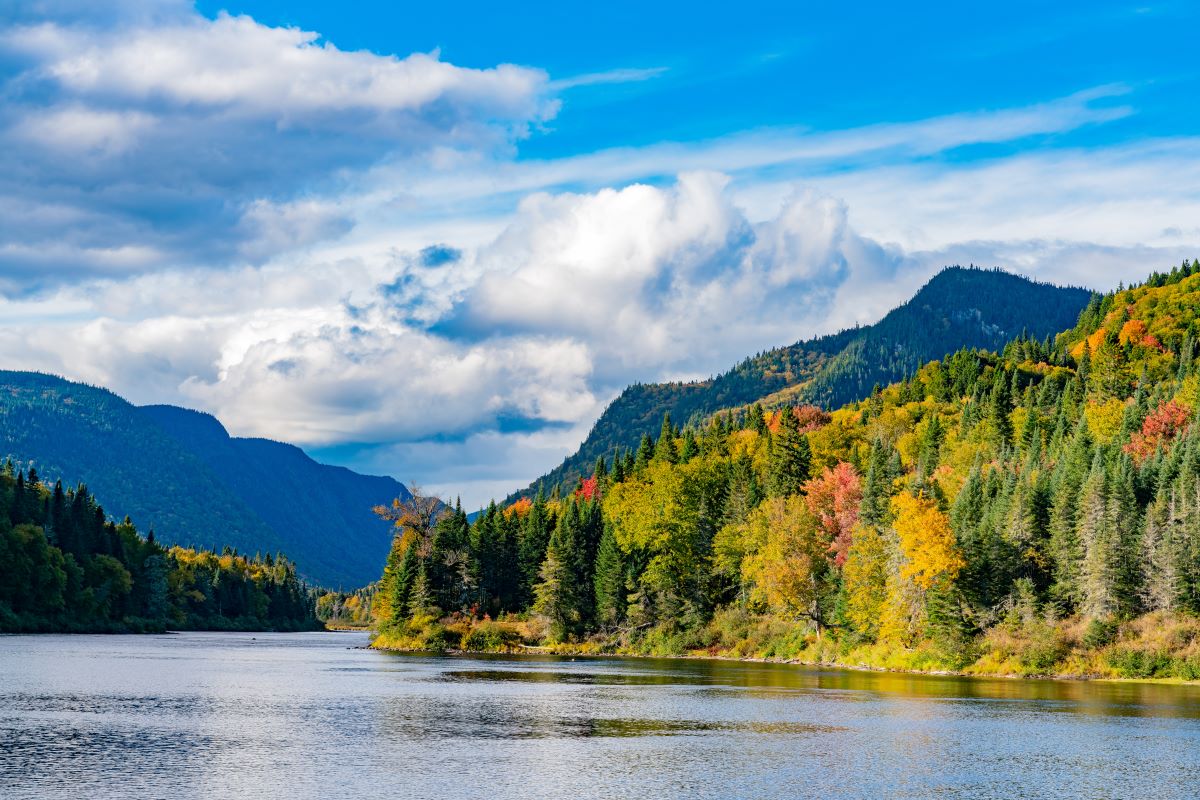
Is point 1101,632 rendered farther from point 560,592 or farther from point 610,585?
point 560,592

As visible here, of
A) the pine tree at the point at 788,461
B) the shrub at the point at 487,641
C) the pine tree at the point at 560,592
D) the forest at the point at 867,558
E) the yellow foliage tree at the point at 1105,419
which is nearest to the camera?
the forest at the point at 867,558

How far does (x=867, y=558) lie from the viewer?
13125cm

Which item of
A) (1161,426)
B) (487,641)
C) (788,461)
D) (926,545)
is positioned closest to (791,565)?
(926,545)

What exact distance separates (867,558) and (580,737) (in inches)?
2927

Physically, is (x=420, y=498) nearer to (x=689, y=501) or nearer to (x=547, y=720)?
(x=689, y=501)

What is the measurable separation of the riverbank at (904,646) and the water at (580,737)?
8091 mm

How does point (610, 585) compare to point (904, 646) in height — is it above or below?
above

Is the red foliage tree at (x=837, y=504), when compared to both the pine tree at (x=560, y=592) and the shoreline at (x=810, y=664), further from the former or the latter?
the pine tree at (x=560, y=592)

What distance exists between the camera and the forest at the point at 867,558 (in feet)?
371

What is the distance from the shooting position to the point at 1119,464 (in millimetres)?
125562

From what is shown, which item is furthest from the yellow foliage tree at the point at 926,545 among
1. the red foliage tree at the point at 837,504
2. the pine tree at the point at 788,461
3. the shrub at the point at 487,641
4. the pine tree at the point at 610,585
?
the shrub at the point at 487,641

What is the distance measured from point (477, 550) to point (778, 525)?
54.5 m

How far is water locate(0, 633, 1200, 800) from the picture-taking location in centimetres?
4856

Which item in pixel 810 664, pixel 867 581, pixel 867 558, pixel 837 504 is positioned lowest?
pixel 810 664
